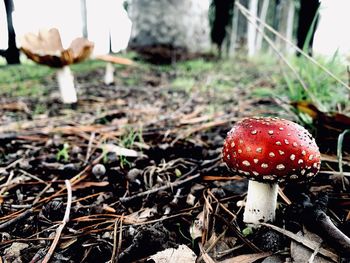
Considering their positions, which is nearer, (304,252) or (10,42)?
(304,252)

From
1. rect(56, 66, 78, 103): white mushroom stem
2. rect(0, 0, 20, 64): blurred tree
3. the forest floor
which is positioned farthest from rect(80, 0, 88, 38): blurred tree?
the forest floor

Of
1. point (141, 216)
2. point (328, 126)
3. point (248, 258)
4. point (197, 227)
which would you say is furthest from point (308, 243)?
point (328, 126)

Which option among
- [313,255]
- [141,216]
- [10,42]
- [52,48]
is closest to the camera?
[313,255]

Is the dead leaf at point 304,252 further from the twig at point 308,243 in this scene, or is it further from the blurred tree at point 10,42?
the blurred tree at point 10,42

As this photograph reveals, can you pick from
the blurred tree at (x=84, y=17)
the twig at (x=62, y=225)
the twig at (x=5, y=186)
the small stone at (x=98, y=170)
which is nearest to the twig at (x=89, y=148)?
the small stone at (x=98, y=170)

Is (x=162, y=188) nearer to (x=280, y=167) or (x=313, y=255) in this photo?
(x=280, y=167)
